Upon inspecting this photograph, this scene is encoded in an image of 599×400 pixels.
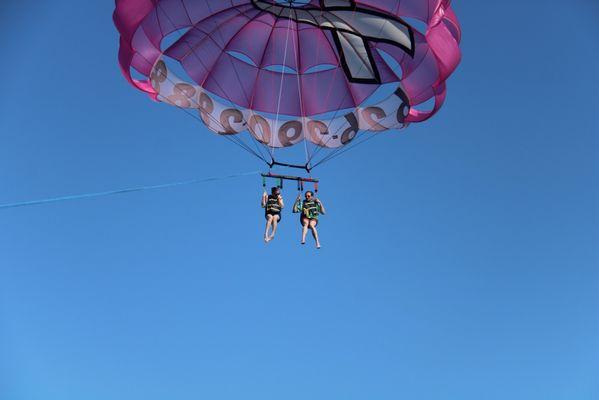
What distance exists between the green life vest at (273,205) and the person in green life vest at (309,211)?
1.25 feet

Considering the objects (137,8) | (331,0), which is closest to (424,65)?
(331,0)

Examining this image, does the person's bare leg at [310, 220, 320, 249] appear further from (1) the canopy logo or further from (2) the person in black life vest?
(1) the canopy logo

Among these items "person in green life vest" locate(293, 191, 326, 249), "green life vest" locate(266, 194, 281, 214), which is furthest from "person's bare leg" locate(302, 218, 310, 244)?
"green life vest" locate(266, 194, 281, 214)

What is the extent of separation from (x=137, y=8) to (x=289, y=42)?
341cm

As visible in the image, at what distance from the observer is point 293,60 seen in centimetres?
1562

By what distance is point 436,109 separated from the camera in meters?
15.4

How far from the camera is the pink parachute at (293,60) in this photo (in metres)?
14.0

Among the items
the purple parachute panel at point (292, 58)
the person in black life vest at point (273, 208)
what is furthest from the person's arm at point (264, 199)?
the purple parachute panel at point (292, 58)

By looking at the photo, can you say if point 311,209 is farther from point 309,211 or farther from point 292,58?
point 292,58

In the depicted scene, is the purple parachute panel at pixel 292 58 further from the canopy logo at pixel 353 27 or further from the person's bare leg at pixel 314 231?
the person's bare leg at pixel 314 231

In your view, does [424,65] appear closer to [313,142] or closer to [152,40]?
[313,142]

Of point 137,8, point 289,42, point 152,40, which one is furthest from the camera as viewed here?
point 289,42

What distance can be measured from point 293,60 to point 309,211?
11.9ft

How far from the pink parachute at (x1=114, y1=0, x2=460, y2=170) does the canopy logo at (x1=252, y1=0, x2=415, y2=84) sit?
0.8 inches
